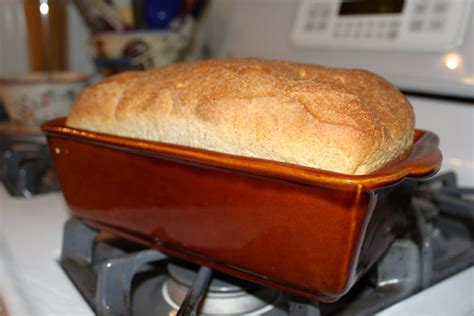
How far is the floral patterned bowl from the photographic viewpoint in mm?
1028

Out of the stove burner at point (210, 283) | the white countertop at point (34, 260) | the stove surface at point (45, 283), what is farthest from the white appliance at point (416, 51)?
the white countertop at point (34, 260)

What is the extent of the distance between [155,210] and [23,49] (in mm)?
1182

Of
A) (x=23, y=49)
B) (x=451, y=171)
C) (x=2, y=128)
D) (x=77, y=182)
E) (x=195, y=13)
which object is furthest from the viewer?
(x=23, y=49)

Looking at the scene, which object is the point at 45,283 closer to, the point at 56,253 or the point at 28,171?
the point at 56,253

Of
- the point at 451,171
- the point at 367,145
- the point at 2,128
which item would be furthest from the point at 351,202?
the point at 2,128

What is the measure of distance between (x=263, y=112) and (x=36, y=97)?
776 millimetres

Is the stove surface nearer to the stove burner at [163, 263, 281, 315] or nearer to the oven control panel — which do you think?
the stove burner at [163, 263, 281, 315]

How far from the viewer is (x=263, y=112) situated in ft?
1.37

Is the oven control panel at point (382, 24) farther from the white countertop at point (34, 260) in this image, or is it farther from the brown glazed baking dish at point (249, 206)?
the white countertop at point (34, 260)

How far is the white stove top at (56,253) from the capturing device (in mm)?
467

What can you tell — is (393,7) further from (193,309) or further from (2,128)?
(2,128)

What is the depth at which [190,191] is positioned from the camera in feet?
1.48

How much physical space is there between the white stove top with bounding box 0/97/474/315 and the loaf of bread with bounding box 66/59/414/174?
159 millimetres

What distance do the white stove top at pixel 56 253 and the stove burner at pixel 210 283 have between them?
1 centimetres
